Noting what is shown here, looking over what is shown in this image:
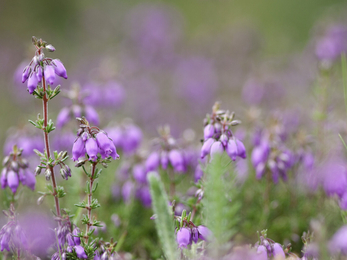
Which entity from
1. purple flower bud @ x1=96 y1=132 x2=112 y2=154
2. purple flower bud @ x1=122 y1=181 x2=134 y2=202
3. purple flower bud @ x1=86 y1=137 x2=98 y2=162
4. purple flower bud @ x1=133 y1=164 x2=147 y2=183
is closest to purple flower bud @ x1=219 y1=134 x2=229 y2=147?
purple flower bud @ x1=96 y1=132 x2=112 y2=154

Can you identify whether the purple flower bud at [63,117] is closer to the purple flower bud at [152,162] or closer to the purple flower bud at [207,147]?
the purple flower bud at [152,162]

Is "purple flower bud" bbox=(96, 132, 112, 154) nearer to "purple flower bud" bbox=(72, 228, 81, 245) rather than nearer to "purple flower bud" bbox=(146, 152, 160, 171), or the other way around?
"purple flower bud" bbox=(72, 228, 81, 245)

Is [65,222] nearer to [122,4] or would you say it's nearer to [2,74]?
[2,74]

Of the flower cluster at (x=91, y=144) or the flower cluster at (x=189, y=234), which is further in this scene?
the flower cluster at (x=91, y=144)

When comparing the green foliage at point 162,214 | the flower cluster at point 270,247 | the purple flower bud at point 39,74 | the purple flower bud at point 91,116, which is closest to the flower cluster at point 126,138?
the purple flower bud at point 91,116

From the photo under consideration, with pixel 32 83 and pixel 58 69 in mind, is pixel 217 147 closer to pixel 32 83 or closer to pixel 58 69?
pixel 58 69

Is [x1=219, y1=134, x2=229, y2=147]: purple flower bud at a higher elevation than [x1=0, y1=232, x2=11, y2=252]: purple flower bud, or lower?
higher

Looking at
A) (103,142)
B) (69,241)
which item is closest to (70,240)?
(69,241)
